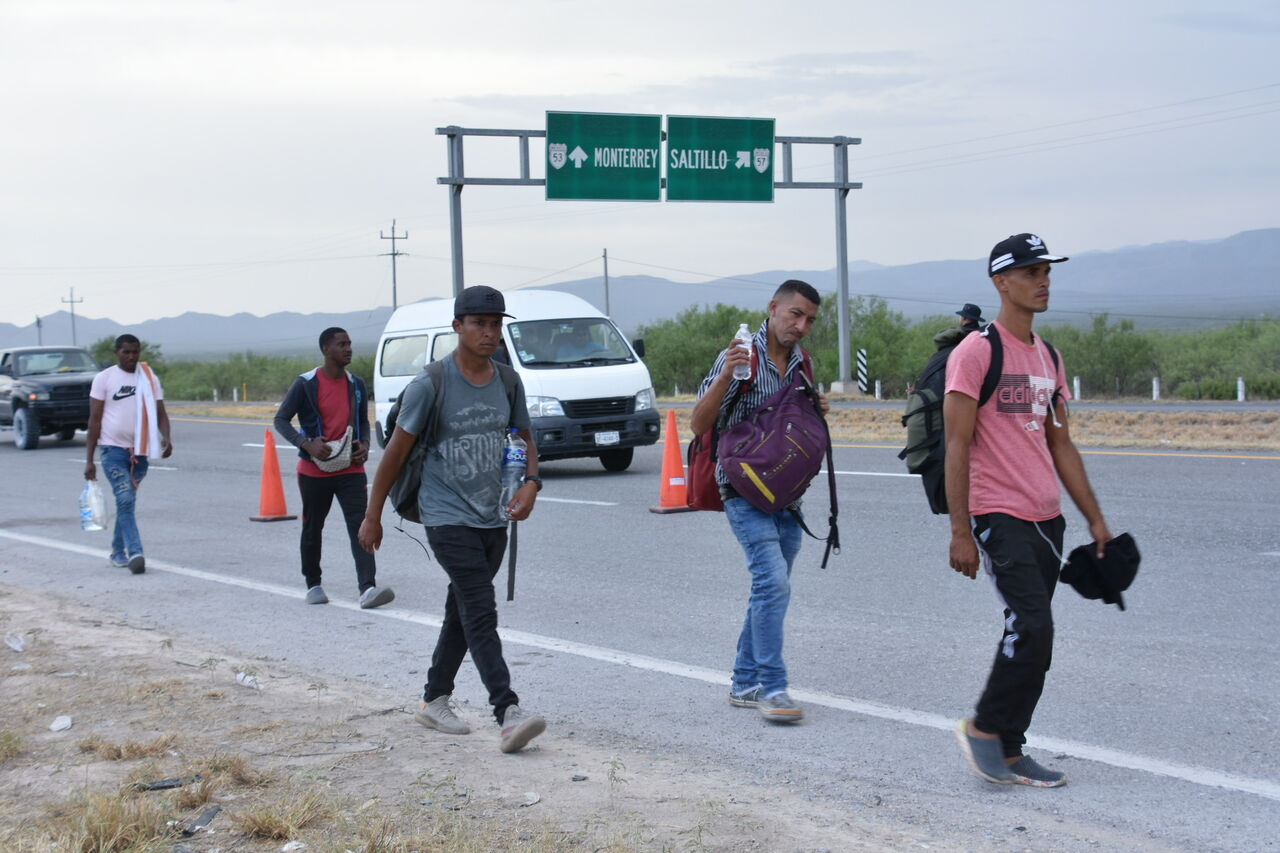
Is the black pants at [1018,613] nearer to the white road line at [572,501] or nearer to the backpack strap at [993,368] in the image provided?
the backpack strap at [993,368]

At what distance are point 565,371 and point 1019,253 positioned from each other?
469 inches

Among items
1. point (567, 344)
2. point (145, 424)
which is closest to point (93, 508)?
point (145, 424)

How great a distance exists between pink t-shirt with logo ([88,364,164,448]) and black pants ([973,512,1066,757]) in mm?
7454

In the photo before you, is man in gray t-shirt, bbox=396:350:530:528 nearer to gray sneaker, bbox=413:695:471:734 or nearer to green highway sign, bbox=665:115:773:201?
gray sneaker, bbox=413:695:471:734

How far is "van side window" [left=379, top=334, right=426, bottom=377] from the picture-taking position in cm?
1800

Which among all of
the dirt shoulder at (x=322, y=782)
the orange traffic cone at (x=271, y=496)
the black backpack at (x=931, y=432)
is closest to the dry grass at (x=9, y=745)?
the dirt shoulder at (x=322, y=782)

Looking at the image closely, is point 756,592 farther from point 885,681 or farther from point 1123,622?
point 1123,622

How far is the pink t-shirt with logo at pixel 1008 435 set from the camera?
15.6ft

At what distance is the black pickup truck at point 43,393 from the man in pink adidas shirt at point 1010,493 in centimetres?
2411

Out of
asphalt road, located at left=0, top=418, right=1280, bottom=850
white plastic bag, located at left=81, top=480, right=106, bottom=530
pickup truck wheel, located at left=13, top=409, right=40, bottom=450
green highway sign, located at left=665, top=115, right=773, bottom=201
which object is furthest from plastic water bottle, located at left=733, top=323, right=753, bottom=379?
green highway sign, located at left=665, top=115, right=773, bottom=201

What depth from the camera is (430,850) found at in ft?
13.4

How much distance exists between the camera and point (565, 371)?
16.5 m

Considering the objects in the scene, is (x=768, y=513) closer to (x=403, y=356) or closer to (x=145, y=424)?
(x=145, y=424)

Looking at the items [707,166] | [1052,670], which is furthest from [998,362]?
[707,166]
